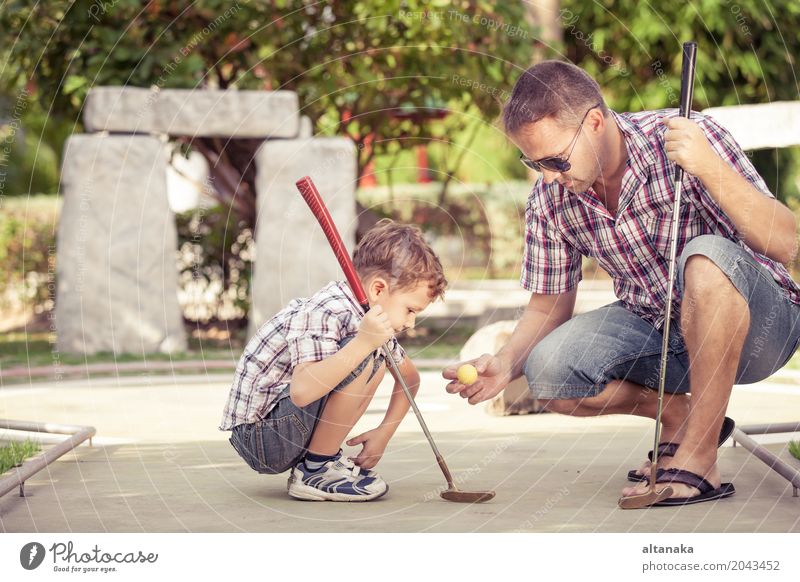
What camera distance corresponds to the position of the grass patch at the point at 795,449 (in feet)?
14.2

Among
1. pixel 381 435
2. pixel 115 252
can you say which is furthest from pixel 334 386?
pixel 115 252

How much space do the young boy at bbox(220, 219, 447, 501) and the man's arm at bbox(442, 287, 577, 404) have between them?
0.80 feet

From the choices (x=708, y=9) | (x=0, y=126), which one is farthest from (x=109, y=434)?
(x=0, y=126)

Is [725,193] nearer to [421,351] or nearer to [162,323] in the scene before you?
[421,351]

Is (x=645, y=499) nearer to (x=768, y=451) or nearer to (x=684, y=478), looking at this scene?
(x=684, y=478)

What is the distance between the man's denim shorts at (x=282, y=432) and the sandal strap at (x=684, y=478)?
905mm

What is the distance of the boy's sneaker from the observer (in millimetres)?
3688

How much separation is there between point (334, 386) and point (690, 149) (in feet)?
3.96

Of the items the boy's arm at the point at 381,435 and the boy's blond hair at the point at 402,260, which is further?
the boy's arm at the point at 381,435

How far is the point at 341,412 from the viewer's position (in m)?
3.59

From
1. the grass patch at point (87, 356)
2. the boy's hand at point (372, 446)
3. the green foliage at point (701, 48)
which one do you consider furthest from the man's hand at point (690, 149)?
the green foliage at point (701, 48)

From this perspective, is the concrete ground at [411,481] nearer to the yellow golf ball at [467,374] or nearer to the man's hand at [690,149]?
the yellow golf ball at [467,374]

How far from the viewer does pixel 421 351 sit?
8414mm

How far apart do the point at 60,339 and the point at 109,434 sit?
3907 mm
